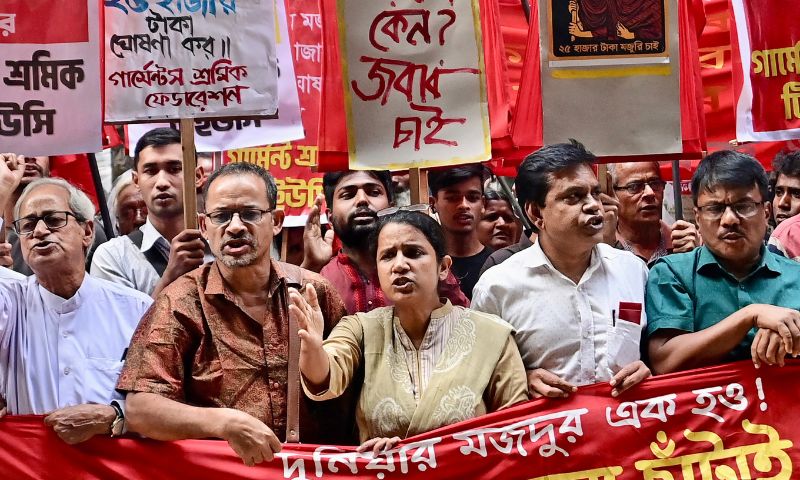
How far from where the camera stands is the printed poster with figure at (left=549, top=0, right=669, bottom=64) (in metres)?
5.20

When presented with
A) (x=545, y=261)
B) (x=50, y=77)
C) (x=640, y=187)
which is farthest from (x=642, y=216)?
(x=50, y=77)

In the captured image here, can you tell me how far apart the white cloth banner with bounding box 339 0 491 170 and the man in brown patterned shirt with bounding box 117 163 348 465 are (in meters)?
0.83

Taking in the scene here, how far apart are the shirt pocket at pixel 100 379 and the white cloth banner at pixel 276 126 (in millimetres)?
2113

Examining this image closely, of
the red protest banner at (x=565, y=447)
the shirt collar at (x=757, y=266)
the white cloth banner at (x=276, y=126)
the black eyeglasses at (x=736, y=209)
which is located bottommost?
the red protest banner at (x=565, y=447)

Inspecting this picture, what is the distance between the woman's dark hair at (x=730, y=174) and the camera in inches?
167

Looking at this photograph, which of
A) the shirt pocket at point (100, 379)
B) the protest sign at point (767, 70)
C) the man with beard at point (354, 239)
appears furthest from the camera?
the protest sign at point (767, 70)

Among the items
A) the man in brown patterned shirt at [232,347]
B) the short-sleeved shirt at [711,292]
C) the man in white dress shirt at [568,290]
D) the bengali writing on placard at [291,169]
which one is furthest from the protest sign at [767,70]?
the man in brown patterned shirt at [232,347]

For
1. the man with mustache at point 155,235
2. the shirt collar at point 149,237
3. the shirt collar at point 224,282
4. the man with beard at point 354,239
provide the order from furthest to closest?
the shirt collar at point 149,237
the man with beard at point 354,239
the man with mustache at point 155,235
the shirt collar at point 224,282

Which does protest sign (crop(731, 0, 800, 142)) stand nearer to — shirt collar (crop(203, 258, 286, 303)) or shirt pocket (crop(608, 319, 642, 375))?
shirt pocket (crop(608, 319, 642, 375))

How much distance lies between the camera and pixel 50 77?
16.9 feet

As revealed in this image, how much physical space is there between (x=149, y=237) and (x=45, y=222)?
894 millimetres

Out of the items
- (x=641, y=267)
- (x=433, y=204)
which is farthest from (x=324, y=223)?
(x=641, y=267)

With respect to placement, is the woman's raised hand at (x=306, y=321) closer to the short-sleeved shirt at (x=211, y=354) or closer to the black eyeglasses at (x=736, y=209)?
the short-sleeved shirt at (x=211, y=354)

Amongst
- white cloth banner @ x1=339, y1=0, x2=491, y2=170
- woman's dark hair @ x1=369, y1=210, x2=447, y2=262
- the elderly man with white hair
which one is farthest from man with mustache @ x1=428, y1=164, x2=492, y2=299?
the elderly man with white hair
